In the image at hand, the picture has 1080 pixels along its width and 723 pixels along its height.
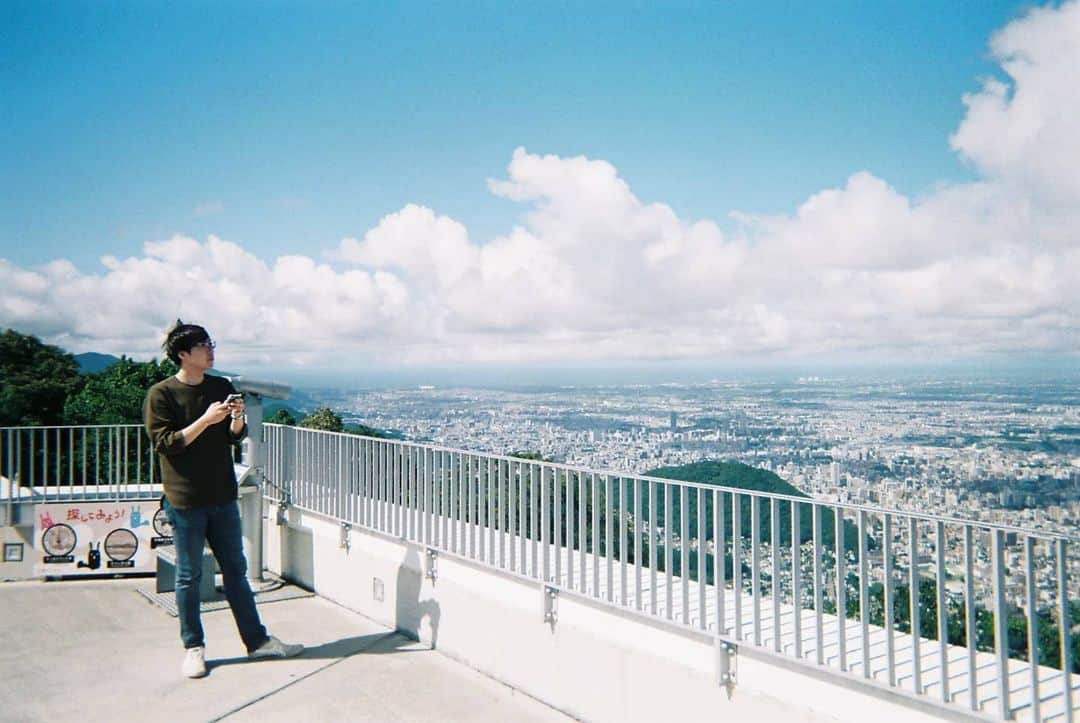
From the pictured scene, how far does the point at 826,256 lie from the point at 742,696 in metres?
24.7

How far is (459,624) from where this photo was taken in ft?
15.3

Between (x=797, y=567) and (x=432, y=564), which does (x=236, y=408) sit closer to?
(x=432, y=564)

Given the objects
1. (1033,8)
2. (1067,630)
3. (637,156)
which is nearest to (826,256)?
(637,156)

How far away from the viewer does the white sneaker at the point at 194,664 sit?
4352 mm

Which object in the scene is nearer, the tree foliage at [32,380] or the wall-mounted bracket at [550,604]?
the wall-mounted bracket at [550,604]

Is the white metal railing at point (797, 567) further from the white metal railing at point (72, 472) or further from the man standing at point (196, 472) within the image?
the white metal railing at point (72, 472)

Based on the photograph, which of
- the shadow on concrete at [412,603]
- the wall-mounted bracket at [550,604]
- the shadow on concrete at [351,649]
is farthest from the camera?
the shadow on concrete at [412,603]

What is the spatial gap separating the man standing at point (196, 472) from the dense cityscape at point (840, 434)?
4.97ft

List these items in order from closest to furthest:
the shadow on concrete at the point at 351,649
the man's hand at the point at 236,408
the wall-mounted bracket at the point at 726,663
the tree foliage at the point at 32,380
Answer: the wall-mounted bracket at the point at 726,663 < the man's hand at the point at 236,408 < the shadow on concrete at the point at 351,649 < the tree foliage at the point at 32,380

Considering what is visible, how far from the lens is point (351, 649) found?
4.89m

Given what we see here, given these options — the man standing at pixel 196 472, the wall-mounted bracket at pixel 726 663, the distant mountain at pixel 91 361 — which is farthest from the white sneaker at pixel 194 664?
the distant mountain at pixel 91 361

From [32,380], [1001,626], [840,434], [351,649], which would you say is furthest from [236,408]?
[32,380]

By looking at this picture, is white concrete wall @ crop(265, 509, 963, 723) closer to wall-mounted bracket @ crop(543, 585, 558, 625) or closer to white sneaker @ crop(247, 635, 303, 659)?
wall-mounted bracket @ crop(543, 585, 558, 625)

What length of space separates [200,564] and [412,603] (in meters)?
1.40
